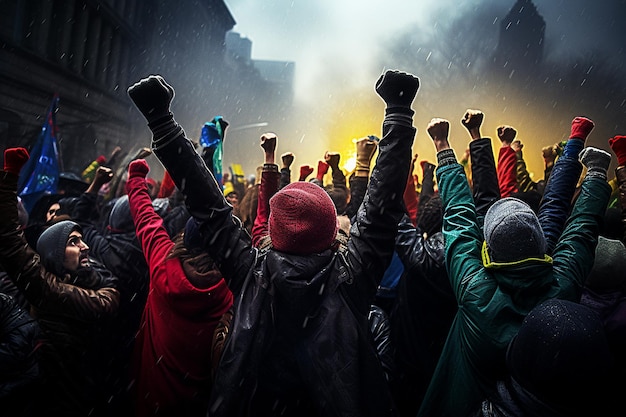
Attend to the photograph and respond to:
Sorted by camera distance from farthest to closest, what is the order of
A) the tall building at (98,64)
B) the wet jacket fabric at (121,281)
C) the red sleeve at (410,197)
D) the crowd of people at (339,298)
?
the tall building at (98,64) → the red sleeve at (410,197) → the wet jacket fabric at (121,281) → the crowd of people at (339,298)

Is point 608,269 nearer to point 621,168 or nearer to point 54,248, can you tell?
point 621,168

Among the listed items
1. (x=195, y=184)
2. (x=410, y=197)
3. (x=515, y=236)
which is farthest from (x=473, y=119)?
(x=195, y=184)

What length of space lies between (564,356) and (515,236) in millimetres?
497

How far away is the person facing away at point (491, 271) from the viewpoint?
5.06ft

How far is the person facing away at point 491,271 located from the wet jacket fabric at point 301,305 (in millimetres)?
378

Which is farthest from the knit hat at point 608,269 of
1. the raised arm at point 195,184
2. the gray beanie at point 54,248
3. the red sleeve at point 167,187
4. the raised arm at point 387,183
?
the red sleeve at point 167,187

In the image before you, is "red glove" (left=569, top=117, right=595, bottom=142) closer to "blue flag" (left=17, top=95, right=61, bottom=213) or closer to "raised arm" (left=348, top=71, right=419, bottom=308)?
"raised arm" (left=348, top=71, right=419, bottom=308)

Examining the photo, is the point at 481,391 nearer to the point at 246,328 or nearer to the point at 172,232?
the point at 246,328

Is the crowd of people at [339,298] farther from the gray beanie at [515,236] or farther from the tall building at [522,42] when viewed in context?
the tall building at [522,42]

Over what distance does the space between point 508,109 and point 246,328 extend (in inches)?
824

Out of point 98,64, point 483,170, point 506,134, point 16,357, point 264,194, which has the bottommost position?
point 16,357

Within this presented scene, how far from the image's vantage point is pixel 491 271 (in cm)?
164

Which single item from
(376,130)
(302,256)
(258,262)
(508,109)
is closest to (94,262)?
(258,262)

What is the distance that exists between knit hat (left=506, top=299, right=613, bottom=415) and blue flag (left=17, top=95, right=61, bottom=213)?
636cm
